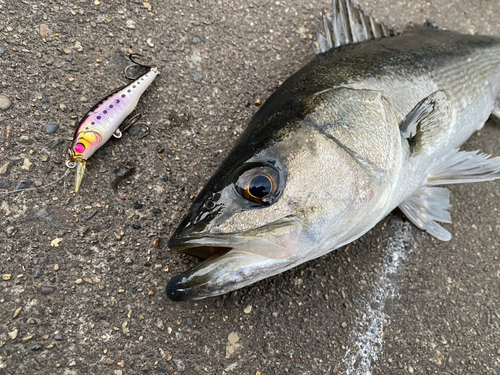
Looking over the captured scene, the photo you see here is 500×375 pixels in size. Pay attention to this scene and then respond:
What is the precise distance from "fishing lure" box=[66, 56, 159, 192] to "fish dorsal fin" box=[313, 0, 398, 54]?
1.44 m

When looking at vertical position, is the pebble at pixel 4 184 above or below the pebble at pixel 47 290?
above

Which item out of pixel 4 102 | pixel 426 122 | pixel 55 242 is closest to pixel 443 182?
pixel 426 122

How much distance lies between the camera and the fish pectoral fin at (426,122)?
190 cm

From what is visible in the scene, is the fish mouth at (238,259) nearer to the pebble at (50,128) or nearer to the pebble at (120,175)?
the pebble at (120,175)

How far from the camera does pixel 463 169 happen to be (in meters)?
2.20

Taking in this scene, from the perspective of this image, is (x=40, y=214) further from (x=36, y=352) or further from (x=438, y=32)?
(x=438, y=32)

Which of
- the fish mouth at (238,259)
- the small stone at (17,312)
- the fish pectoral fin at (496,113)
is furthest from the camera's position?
the fish pectoral fin at (496,113)

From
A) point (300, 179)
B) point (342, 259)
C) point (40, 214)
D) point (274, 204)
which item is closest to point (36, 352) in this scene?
point (40, 214)

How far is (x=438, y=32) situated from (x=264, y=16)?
4.76 ft

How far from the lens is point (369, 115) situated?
5.78 feet

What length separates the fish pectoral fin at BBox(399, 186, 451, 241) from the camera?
229 centimetres

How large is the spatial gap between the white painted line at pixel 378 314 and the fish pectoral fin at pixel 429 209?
108 millimetres

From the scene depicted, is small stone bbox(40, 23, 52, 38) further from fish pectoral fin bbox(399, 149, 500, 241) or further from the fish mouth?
fish pectoral fin bbox(399, 149, 500, 241)

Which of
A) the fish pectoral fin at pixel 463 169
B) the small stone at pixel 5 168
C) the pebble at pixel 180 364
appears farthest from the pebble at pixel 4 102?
the fish pectoral fin at pixel 463 169
